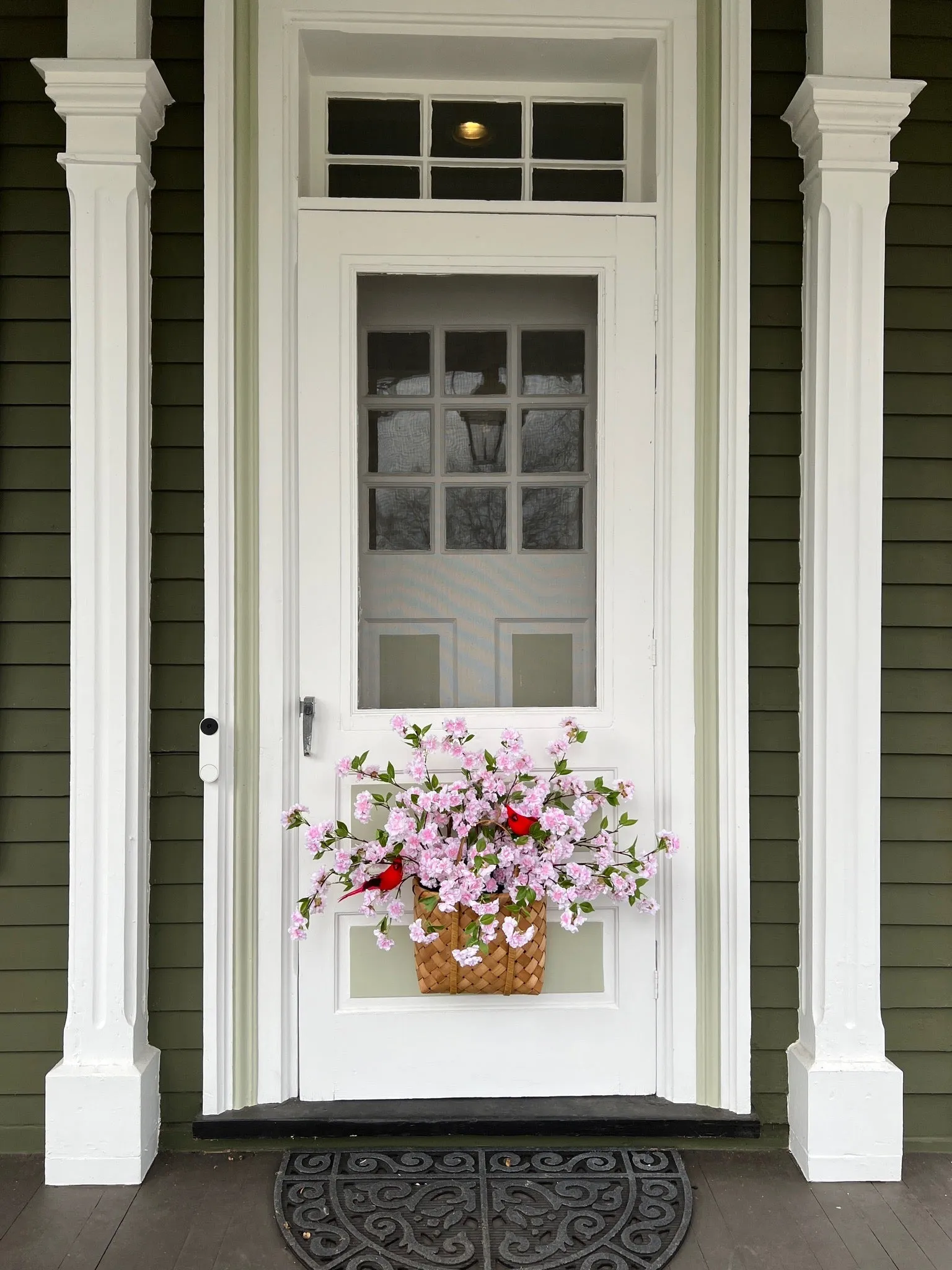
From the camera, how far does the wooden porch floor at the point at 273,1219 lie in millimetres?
1884

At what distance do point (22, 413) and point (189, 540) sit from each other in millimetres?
490

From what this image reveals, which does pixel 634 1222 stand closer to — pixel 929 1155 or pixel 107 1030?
pixel 929 1155

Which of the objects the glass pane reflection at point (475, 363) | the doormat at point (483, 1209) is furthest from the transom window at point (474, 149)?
the doormat at point (483, 1209)

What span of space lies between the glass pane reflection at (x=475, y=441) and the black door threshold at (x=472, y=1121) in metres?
1.51

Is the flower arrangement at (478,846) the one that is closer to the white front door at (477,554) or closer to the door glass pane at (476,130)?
the white front door at (477,554)

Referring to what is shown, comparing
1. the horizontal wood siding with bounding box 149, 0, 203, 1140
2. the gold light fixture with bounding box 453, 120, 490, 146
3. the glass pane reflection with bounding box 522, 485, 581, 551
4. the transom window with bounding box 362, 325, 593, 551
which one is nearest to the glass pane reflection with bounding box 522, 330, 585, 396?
the transom window with bounding box 362, 325, 593, 551

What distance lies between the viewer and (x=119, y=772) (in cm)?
216

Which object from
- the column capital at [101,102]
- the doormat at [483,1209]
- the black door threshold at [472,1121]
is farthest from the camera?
the black door threshold at [472,1121]

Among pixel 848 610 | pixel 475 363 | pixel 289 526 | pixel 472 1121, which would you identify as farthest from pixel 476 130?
pixel 472 1121

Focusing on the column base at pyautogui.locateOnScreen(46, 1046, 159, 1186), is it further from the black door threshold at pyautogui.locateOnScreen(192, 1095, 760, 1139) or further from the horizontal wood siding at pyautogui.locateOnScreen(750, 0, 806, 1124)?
the horizontal wood siding at pyautogui.locateOnScreen(750, 0, 806, 1124)

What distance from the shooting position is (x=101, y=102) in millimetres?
2109

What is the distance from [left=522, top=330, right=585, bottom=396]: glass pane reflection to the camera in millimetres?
2361

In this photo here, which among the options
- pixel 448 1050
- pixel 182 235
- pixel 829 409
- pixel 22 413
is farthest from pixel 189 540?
pixel 829 409

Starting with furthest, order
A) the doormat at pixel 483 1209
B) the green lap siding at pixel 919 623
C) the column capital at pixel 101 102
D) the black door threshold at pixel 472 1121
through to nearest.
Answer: the green lap siding at pixel 919 623 → the black door threshold at pixel 472 1121 → the column capital at pixel 101 102 → the doormat at pixel 483 1209
